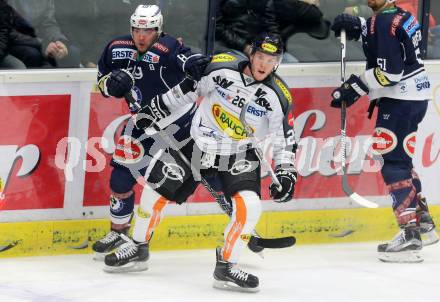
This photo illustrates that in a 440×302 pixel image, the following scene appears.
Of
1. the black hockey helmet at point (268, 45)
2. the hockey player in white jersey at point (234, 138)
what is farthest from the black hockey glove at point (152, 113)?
the black hockey helmet at point (268, 45)

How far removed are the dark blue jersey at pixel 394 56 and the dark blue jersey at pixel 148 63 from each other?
44.2 inches

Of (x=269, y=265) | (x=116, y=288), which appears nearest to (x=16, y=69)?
(x=116, y=288)

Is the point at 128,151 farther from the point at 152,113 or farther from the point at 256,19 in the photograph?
the point at 256,19

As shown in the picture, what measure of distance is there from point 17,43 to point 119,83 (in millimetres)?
710

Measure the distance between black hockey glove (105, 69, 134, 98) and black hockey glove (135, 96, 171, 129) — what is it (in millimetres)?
145

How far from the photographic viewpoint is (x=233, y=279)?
19.9 ft

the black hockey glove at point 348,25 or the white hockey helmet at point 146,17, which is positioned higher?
the white hockey helmet at point 146,17

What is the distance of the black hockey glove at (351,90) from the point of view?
6.91m

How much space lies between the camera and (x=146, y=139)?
660cm

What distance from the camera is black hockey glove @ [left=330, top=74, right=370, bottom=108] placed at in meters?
6.91

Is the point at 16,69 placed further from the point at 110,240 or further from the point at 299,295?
the point at 299,295

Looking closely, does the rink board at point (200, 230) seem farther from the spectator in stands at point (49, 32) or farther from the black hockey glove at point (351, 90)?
the spectator in stands at point (49, 32)

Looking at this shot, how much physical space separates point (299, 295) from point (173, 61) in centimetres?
145

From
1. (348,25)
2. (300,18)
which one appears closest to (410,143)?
(348,25)
